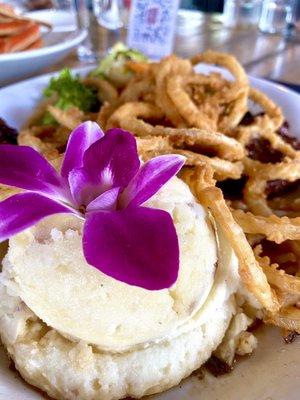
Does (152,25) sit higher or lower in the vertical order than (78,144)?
lower

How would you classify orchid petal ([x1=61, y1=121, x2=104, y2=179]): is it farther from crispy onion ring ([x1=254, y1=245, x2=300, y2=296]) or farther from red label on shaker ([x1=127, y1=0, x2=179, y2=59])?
red label on shaker ([x1=127, y1=0, x2=179, y2=59])

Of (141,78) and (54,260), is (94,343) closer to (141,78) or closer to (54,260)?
(54,260)

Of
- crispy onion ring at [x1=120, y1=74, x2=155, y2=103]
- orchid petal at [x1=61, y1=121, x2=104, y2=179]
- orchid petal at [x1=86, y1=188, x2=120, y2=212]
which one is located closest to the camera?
orchid petal at [x1=86, y1=188, x2=120, y2=212]

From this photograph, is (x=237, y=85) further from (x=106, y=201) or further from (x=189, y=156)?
(x=106, y=201)

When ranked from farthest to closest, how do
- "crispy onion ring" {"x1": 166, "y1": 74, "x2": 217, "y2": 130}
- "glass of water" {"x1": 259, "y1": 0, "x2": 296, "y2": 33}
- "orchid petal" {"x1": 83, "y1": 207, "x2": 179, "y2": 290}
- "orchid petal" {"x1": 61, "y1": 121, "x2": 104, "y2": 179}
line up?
"glass of water" {"x1": 259, "y1": 0, "x2": 296, "y2": 33}
"crispy onion ring" {"x1": 166, "y1": 74, "x2": 217, "y2": 130}
"orchid petal" {"x1": 61, "y1": 121, "x2": 104, "y2": 179}
"orchid petal" {"x1": 83, "y1": 207, "x2": 179, "y2": 290}

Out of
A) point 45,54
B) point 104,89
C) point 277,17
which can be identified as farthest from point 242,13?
point 104,89

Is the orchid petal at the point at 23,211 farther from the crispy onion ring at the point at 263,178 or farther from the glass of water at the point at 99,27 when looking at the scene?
the glass of water at the point at 99,27

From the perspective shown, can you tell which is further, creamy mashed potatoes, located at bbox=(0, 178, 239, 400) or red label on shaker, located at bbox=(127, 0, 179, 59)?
red label on shaker, located at bbox=(127, 0, 179, 59)

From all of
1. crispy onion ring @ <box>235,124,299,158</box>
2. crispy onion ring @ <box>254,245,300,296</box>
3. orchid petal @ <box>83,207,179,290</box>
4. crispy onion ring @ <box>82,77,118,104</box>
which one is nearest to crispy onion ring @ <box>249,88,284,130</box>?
crispy onion ring @ <box>235,124,299,158</box>
